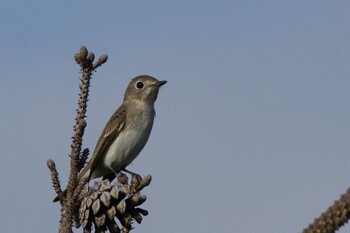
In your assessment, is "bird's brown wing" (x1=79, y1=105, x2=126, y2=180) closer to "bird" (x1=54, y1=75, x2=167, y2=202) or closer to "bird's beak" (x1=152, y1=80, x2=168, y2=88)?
"bird" (x1=54, y1=75, x2=167, y2=202)

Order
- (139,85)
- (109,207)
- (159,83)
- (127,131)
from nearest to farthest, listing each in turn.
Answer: (109,207) < (127,131) < (159,83) < (139,85)

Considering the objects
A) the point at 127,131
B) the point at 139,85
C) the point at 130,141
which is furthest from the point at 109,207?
the point at 139,85

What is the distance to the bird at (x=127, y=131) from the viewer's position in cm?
1102

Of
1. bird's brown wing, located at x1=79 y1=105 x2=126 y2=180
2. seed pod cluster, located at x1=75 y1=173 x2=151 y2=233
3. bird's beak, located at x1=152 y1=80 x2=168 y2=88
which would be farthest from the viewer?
bird's beak, located at x1=152 y1=80 x2=168 y2=88

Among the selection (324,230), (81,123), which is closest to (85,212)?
(81,123)

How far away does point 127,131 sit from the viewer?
37.6 feet

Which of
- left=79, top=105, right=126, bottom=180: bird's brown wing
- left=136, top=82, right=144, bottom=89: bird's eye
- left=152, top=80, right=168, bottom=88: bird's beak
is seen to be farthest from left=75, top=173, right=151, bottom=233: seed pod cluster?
left=136, top=82, right=144, bottom=89: bird's eye

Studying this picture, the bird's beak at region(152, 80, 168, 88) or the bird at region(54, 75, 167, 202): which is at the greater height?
the bird's beak at region(152, 80, 168, 88)

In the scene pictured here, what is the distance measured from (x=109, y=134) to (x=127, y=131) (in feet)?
1.13

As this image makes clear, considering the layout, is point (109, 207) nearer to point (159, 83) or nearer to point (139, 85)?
point (159, 83)

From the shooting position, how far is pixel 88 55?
5.02 m

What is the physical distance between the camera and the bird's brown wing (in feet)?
35.7

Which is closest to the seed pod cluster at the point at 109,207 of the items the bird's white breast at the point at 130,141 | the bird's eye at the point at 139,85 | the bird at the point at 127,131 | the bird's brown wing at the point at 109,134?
the bird at the point at 127,131

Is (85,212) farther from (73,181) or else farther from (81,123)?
(81,123)
